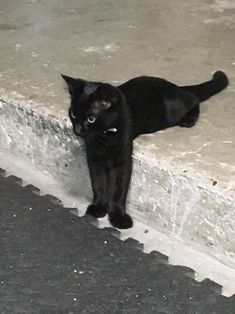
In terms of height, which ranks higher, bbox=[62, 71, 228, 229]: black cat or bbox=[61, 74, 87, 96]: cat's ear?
bbox=[61, 74, 87, 96]: cat's ear

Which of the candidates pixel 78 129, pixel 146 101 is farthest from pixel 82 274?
pixel 146 101

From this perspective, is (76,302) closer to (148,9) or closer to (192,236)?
(192,236)

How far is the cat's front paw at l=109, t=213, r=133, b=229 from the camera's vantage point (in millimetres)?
1593

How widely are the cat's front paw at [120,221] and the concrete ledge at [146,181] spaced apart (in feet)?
0.15

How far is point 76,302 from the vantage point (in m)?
1.37

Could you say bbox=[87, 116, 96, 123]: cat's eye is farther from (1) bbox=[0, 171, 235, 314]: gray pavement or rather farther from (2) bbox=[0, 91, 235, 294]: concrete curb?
(1) bbox=[0, 171, 235, 314]: gray pavement

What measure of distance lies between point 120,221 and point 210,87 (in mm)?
452

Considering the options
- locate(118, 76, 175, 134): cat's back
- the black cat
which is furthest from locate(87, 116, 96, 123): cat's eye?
locate(118, 76, 175, 134): cat's back

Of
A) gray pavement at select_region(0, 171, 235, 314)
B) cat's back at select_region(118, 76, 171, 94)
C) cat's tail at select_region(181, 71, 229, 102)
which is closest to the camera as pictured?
gray pavement at select_region(0, 171, 235, 314)

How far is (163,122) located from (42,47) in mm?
700

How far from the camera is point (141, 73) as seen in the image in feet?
6.33

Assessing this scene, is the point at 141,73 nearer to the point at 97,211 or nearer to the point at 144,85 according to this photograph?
the point at 144,85

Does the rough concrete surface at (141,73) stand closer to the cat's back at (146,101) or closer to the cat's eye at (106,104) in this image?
the cat's back at (146,101)

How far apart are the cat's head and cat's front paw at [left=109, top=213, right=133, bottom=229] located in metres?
0.23
